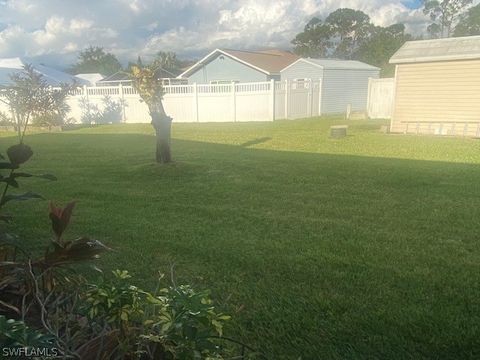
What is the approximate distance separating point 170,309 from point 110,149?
975 centimetres

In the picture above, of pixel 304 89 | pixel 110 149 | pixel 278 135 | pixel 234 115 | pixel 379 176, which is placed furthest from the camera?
pixel 304 89

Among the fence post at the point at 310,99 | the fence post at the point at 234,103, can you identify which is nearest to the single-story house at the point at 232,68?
the fence post at the point at 310,99

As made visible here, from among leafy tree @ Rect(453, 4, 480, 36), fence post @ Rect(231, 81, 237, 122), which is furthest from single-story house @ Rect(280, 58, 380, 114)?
leafy tree @ Rect(453, 4, 480, 36)

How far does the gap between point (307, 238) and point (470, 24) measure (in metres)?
57.4

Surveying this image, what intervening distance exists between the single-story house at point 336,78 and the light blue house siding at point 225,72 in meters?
1.95

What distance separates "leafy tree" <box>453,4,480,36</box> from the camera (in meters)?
48.5

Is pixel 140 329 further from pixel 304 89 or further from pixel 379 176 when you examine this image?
pixel 304 89

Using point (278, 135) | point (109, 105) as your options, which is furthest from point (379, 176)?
point (109, 105)

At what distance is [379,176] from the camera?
668 centimetres

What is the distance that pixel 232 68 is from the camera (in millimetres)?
27062

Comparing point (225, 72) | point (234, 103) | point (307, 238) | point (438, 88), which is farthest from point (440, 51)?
point (225, 72)

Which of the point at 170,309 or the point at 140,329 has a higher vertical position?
the point at 170,309
